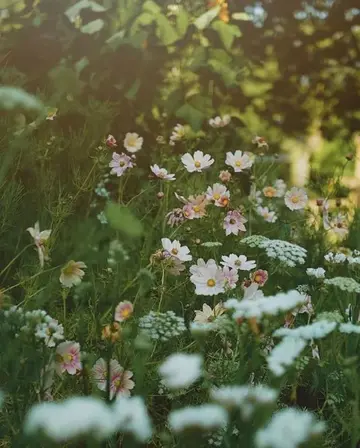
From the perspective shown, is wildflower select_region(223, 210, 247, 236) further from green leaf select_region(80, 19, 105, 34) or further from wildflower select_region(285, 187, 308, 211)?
green leaf select_region(80, 19, 105, 34)

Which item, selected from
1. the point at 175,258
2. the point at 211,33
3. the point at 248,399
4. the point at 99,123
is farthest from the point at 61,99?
the point at 248,399

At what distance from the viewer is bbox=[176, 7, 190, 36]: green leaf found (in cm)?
295

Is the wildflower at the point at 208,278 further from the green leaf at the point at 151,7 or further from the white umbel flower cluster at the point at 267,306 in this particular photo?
the green leaf at the point at 151,7

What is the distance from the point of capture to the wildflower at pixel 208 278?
1.80 m

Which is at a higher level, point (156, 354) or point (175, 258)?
point (175, 258)

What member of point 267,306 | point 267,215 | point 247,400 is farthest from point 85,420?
point 267,215

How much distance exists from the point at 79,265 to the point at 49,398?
13.0 inches

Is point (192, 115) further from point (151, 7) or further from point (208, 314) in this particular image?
point (208, 314)

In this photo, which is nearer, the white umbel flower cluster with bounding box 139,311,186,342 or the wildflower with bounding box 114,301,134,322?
the white umbel flower cluster with bounding box 139,311,186,342

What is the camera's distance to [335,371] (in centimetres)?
175

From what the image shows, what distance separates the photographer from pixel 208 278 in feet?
5.96

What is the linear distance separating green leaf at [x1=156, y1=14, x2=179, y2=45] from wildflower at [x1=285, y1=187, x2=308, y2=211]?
2.92ft

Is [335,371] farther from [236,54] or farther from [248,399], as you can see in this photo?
[236,54]

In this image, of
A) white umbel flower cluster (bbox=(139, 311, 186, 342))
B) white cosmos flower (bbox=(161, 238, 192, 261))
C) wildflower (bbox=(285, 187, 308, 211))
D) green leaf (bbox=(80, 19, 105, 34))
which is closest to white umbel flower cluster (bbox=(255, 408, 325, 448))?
white umbel flower cluster (bbox=(139, 311, 186, 342))
